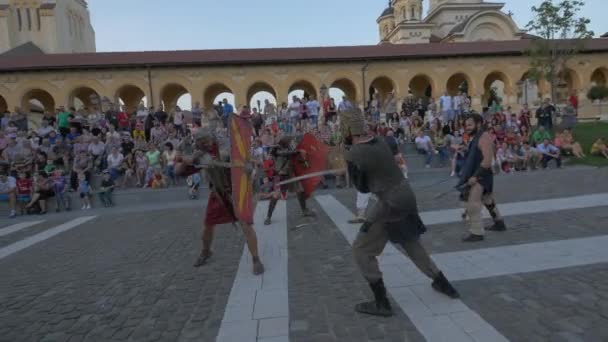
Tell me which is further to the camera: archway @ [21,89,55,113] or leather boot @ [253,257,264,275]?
archway @ [21,89,55,113]

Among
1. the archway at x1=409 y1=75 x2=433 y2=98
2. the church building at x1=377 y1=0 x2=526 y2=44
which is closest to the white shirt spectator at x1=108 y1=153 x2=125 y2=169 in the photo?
the archway at x1=409 y1=75 x2=433 y2=98

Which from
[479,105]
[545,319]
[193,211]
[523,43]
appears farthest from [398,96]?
[545,319]

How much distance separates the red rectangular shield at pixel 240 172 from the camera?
4809mm

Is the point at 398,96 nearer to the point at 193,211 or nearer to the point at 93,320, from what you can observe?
the point at 193,211

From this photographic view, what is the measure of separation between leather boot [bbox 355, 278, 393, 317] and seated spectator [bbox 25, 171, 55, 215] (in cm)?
1232

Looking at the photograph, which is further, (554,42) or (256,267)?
(554,42)

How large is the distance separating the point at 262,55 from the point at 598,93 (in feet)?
83.9

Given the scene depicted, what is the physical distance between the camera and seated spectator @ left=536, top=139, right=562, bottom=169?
47.5ft

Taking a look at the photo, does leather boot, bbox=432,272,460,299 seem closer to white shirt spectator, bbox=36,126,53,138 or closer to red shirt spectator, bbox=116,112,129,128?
white shirt spectator, bbox=36,126,53,138

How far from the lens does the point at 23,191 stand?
41.4 feet

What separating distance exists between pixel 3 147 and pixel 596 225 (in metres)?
17.4

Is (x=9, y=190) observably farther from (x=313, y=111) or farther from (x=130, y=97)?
(x=130, y=97)

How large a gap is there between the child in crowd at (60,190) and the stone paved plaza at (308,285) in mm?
4814

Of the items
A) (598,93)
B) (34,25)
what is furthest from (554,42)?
(34,25)
